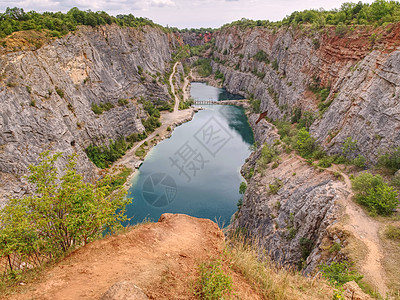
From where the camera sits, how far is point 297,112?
3178 cm

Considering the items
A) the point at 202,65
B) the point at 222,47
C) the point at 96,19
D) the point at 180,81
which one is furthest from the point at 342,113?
the point at 202,65

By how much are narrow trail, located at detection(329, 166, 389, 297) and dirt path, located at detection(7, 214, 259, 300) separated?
602cm

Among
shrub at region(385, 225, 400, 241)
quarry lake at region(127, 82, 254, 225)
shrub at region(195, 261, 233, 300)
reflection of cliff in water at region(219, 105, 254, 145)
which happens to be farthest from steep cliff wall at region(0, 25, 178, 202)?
shrub at region(385, 225, 400, 241)

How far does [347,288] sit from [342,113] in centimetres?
1850

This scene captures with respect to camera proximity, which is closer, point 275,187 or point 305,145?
point 275,187

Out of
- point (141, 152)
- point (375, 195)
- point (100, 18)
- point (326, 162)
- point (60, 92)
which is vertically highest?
point (100, 18)

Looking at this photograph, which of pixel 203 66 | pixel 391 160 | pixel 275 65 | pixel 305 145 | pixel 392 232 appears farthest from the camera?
pixel 203 66

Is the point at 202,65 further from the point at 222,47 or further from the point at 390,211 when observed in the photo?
the point at 390,211

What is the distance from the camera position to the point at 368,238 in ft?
38.1

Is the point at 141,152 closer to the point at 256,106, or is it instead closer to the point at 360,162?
the point at 360,162

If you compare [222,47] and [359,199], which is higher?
[222,47]

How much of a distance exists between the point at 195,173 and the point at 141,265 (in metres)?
24.4

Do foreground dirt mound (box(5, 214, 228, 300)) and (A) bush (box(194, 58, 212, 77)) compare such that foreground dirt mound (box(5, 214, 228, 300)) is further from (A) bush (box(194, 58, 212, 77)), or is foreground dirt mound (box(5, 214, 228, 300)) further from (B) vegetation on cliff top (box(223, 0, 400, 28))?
(A) bush (box(194, 58, 212, 77))

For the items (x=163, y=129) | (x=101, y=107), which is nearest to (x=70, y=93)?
(x=101, y=107)
